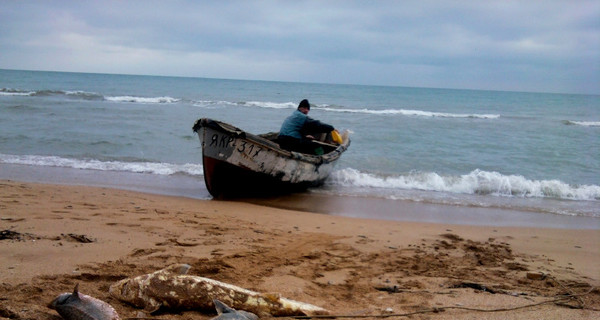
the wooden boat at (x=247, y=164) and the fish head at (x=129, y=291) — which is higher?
the wooden boat at (x=247, y=164)

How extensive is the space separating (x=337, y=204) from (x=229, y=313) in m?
6.08

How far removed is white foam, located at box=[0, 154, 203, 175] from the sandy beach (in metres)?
3.59

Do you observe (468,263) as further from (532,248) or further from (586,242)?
(586,242)

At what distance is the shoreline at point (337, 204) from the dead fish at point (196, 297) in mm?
4814

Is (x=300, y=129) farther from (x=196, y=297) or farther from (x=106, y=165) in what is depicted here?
(x=196, y=297)

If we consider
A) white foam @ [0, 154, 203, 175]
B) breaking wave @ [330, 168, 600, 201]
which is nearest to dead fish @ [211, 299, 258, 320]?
breaking wave @ [330, 168, 600, 201]

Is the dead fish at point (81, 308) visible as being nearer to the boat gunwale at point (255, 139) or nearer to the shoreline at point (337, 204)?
the boat gunwale at point (255, 139)

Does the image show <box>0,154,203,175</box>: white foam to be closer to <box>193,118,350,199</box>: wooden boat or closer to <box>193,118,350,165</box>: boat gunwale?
<box>193,118,350,199</box>: wooden boat

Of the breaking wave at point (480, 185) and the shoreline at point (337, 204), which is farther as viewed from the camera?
the breaking wave at point (480, 185)

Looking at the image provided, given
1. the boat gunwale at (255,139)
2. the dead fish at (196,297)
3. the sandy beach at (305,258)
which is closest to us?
the dead fish at (196,297)

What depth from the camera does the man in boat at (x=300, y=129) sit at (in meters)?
9.80

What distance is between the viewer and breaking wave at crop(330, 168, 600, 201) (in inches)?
438

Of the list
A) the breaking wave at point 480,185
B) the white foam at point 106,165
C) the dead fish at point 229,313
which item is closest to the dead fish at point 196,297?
the dead fish at point 229,313

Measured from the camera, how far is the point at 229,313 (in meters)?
3.28
